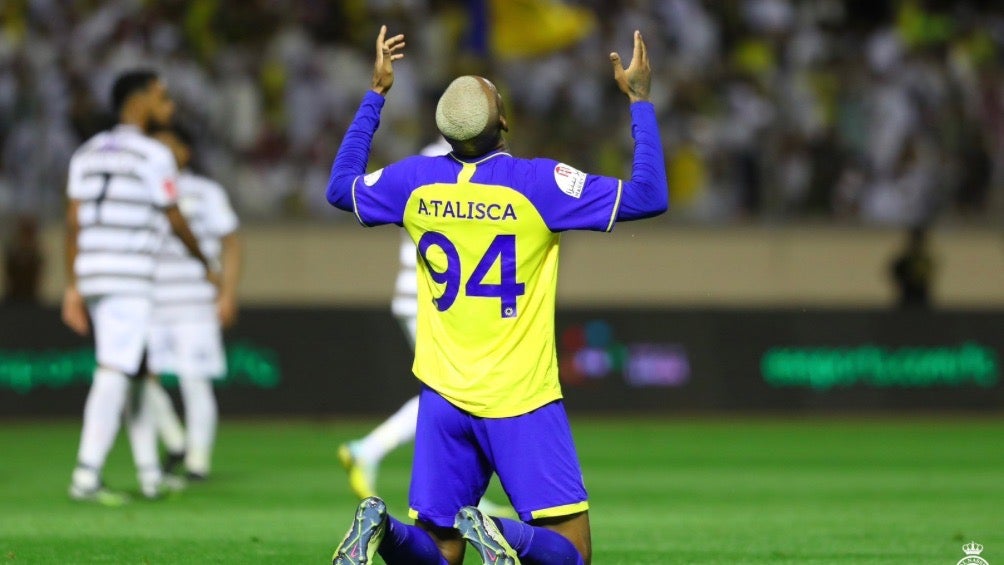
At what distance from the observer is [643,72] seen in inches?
247

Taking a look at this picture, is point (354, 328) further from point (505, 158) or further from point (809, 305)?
point (505, 158)

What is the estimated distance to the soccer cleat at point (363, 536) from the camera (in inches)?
232

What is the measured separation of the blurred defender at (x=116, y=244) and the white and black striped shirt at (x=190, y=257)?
1.54 m

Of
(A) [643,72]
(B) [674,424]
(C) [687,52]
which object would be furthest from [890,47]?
(A) [643,72]

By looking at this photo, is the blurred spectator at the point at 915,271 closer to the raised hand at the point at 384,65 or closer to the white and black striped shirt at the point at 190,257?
the white and black striped shirt at the point at 190,257

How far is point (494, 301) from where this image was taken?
6.29 meters

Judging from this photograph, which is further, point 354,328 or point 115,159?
point 354,328

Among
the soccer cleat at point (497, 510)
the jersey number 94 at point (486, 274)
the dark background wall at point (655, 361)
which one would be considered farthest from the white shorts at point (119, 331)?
the dark background wall at point (655, 361)

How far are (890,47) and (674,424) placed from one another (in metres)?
5.69

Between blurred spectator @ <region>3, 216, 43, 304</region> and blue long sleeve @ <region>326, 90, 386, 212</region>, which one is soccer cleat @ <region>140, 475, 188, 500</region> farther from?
blurred spectator @ <region>3, 216, 43, 304</region>

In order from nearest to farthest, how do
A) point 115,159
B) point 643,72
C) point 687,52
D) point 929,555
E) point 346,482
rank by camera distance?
point 643,72 < point 929,555 < point 115,159 < point 346,482 < point 687,52

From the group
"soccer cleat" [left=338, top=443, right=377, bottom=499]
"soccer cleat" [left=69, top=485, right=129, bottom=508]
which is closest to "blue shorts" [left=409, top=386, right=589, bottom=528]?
"soccer cleat" [left=338, top=443, right=377, bottom=499]

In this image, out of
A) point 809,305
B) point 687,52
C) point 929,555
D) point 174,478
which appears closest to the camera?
point 929,555

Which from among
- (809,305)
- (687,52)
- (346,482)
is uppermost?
(687,52)
